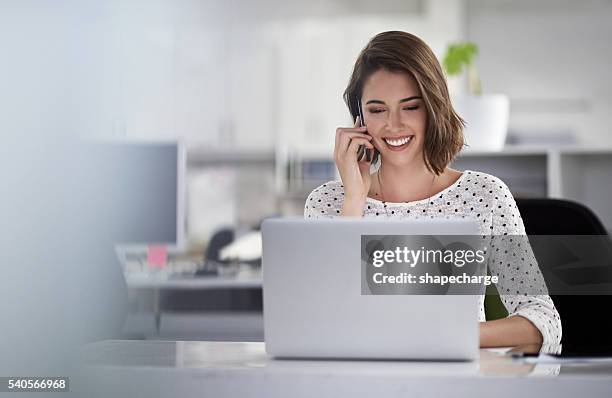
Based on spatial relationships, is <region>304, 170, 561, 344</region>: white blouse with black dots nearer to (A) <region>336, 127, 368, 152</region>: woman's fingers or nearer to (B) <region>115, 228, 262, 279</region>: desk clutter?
(A) <region>336, 127, 368, 152</region>: woman's fingers

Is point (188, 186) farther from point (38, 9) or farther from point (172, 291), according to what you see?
point (38, 9)

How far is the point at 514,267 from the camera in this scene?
1.68 m

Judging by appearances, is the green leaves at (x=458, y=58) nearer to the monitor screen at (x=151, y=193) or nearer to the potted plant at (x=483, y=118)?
the potted plant at (x=483, y=118)

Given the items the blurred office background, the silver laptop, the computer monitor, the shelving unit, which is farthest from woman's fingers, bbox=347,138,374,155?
the blurred office background

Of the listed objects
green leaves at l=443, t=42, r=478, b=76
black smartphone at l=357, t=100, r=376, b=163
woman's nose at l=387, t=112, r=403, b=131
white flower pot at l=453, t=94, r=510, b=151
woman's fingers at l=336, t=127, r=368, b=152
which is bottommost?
black smartphone at l=357, t=100, r=376, b=163

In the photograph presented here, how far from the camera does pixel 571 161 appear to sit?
10.5 ft

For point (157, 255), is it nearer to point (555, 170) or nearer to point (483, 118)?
point (483, 118)

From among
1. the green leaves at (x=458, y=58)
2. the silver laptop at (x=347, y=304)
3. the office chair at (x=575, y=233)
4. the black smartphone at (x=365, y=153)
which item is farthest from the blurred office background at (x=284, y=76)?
the silver laptop at (x=347, y=304)

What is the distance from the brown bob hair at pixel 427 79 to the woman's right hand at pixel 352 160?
6 centimetres

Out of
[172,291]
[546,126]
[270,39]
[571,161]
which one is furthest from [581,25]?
[172,291]

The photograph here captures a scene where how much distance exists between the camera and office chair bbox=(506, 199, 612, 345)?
6.32 feet

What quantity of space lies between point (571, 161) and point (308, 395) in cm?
238

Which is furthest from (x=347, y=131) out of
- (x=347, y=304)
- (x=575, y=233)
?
(x=347, y=304)

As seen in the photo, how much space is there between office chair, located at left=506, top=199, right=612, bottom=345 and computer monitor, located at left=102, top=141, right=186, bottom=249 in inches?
70.8
